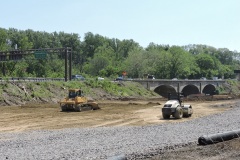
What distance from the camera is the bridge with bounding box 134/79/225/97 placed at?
8538 cm

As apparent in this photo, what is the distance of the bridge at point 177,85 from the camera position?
280 ft

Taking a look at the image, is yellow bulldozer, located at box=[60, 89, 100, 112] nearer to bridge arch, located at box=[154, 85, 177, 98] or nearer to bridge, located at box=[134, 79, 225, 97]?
bridge, located at box=[134, 79, 225, 97]

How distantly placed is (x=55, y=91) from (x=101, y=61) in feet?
250

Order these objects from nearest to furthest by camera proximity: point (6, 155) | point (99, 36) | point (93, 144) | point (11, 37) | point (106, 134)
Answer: point (6, 155) < point (93, 144) < point (106, 134) < point (11, 37) < point (99, 36)

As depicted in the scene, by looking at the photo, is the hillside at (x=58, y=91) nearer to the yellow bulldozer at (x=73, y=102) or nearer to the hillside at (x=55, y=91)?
the hillside at (x=55, y=91)

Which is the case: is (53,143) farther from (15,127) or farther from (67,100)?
(67,100)

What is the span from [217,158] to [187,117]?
19286 millimetres

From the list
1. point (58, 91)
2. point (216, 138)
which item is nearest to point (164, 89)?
point (58, 91)

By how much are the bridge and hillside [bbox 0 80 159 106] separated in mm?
8322

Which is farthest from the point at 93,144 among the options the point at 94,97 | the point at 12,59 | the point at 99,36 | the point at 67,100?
the point at 99,36

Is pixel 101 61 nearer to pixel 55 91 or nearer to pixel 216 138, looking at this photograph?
pixel 55 91

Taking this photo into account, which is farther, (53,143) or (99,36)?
(99,36)

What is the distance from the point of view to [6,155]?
17094 mm

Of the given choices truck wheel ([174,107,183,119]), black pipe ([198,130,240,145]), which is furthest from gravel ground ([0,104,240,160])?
truck wheel ([174,107,183,119])
